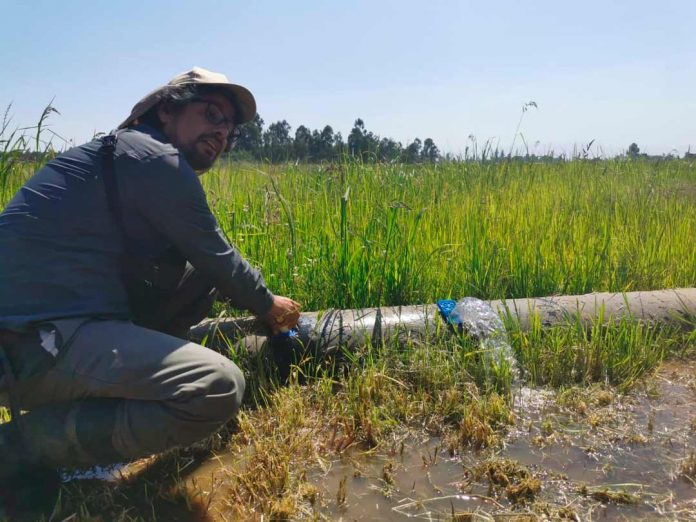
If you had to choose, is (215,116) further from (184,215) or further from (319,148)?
(319,148)

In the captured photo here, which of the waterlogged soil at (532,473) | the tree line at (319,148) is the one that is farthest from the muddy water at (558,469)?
the tree line at (319,148)

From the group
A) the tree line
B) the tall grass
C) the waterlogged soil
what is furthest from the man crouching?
the tree line

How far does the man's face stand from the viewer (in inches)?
86.4

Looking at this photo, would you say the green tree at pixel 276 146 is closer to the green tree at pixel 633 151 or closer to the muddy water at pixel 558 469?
the muddy water at pixel 558 469

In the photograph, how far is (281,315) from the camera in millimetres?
2375

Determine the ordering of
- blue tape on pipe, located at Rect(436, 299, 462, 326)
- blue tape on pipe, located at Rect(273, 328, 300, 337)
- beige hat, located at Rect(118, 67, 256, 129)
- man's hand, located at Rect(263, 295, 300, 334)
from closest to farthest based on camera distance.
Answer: beige hat, located at Rect(118, 67, 256, 129), man's hand, located at Rect(263, 295, 300, 334), blue tape on pipe, located at Rect(273, 328, 300, 337), blue tape on pipe, located at Rect(436, 299, 462, 326)

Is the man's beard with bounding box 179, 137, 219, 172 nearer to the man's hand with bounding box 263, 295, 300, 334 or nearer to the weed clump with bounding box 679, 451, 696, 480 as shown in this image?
the man's hand with bounding box 263, 295, 300, 334

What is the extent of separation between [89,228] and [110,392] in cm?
59

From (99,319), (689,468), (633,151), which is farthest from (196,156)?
(633,151)

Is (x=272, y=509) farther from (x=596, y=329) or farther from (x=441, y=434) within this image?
(x=596, y=329)

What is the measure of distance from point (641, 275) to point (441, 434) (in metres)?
2.26

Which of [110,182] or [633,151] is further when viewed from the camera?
[633,151]

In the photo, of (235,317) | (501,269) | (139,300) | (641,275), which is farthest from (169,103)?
(641,275)

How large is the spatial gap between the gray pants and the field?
0.19m
